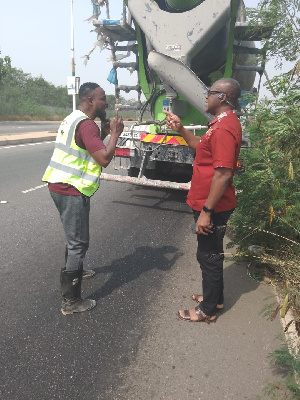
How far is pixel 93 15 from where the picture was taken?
521 cm

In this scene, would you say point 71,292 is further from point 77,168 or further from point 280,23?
point 280,23

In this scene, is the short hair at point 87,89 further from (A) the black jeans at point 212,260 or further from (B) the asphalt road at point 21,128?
(B) the asphalt road at point 21,128

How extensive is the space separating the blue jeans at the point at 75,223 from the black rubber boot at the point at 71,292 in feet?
0.18

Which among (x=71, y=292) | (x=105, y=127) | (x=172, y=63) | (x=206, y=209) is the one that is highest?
(x=172, y=63)

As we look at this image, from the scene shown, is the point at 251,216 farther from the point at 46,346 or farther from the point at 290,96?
the point at 46,346

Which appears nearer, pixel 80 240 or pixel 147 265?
pixel 80 240

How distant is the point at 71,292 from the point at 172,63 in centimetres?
301

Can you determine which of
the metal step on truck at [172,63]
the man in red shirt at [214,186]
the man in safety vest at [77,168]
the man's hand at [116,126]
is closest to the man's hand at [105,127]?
the man in safety vest at [77,168]

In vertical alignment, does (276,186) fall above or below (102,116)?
below

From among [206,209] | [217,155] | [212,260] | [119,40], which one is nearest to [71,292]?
[212,260]

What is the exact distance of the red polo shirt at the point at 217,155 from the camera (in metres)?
2.23

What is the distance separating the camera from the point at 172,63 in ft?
13.8

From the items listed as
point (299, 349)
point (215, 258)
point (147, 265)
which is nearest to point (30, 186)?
point (147, 265)

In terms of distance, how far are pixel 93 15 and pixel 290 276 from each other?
15.4 ft
